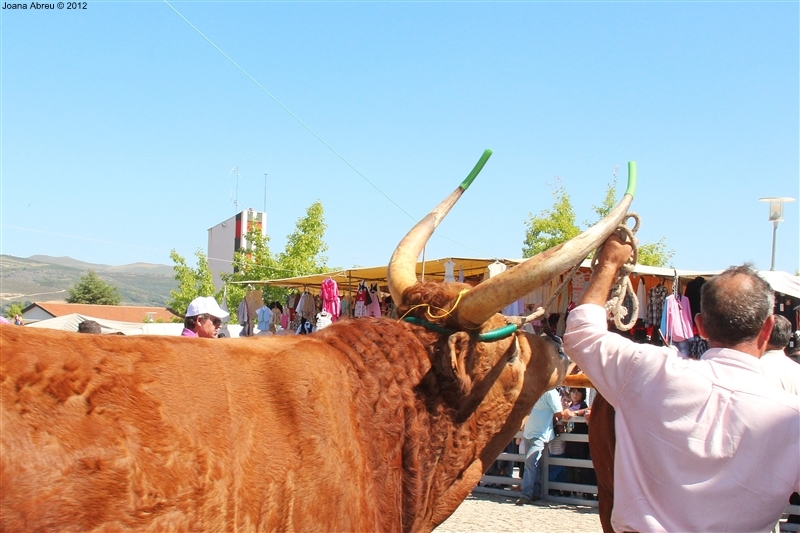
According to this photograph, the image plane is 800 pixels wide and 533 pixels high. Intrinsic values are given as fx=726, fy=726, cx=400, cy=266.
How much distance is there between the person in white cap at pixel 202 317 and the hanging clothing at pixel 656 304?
6.28 m

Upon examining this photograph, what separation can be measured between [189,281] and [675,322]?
111 ft

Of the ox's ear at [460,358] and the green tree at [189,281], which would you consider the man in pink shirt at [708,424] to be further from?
the green tree at [189,281]

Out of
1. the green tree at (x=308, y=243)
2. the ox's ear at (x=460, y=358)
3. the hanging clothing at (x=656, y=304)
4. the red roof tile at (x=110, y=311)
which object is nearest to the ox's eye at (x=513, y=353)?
the ox's ear at (x=460, y=358)

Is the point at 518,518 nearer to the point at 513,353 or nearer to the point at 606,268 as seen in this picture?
the point at 513,353

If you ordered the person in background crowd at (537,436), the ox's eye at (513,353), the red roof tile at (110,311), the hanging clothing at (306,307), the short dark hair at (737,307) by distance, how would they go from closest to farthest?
the short dark hair at (737,307) < the ox's eye at (513,353) < the person in background crowd at (537,436) < the hanging clothing at (306,307) < the red roof tile at (110,311)

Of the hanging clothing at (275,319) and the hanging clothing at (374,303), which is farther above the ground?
the hanging clothing at (374,303)

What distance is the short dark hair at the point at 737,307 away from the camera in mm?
2668

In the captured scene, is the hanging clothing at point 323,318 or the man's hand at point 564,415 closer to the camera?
the man's hand at point 564,415

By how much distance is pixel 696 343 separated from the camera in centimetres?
998

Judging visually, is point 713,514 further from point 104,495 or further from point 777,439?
point 104,495

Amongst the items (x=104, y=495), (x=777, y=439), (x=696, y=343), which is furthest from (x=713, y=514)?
(x=696, y=343)

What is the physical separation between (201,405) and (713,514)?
1790 millimetres

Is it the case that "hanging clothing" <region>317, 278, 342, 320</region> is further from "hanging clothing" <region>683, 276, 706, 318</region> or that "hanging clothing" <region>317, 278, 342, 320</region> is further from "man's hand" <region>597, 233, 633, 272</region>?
"man's hand" <region>597, 233, 633, 272</region>

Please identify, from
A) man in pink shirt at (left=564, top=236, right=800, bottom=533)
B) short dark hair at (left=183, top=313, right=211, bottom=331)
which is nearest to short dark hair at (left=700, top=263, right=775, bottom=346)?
man in pink shirt at (left=564, top=236, right=800, bottom=533)
